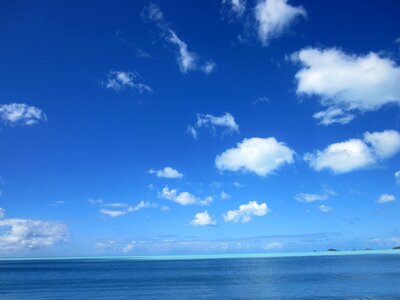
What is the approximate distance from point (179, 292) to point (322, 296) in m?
15.5

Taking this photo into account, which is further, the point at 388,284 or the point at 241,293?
the point at 388,284

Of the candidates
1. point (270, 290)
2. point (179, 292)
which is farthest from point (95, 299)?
point (270, 290)

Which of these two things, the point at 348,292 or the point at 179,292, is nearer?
the point at 348,292

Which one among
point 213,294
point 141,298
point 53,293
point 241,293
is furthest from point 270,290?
point 53,293

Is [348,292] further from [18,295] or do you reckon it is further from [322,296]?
[18,295]

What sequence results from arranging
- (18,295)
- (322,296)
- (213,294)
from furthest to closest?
(18,295) < (213,294) < (322,296)

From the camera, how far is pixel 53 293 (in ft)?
147

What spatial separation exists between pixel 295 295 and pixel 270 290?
190 inches

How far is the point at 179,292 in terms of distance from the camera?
42688mm

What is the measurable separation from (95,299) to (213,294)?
1211 cm

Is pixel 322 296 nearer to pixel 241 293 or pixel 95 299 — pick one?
pixel 241 293

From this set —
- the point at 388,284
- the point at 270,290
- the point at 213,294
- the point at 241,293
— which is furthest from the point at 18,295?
the point at 388,284

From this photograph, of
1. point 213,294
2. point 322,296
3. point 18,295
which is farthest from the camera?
point 18,295

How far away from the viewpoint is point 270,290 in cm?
4244
